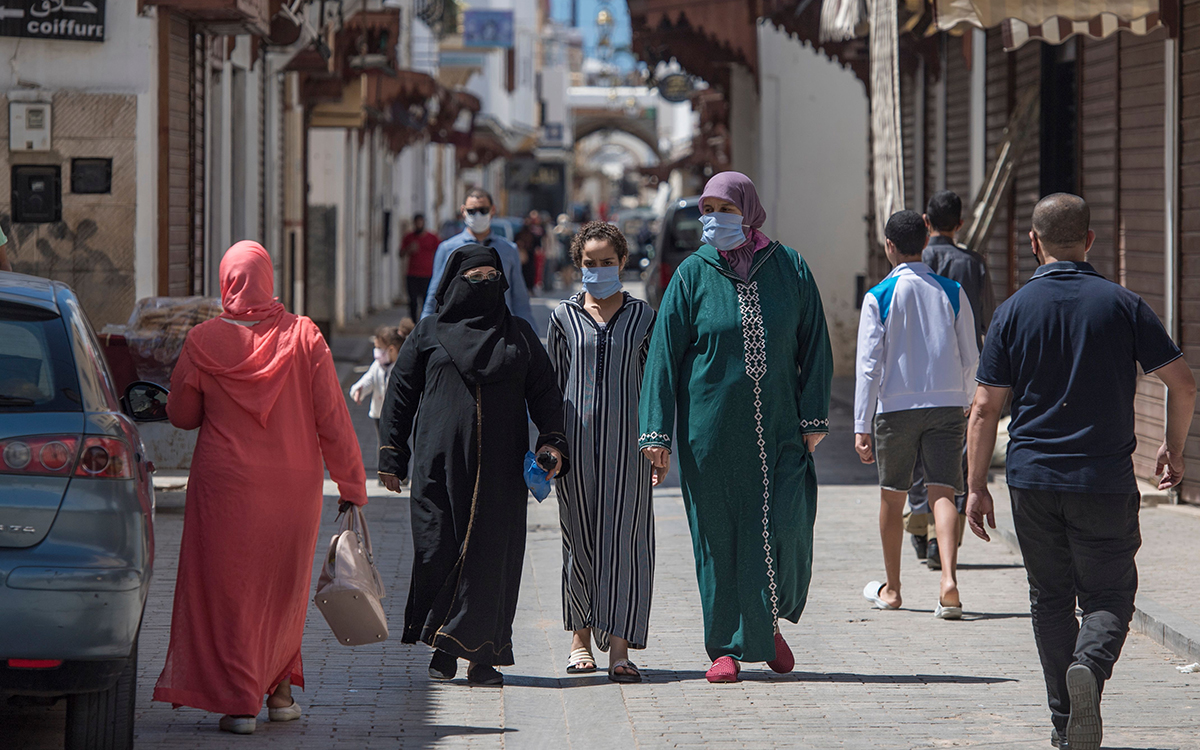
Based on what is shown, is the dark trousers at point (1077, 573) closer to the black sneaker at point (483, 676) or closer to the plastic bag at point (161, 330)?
the black sneaker at point (483, 676)

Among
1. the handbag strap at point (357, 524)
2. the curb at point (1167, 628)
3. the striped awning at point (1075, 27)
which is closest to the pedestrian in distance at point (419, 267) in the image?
the striped awning at point (1075, 27)

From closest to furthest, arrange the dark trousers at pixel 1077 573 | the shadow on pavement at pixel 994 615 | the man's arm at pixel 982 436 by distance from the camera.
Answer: the dark trousers at pixel 1077 573, the man's arm at pixel 982 436, the shadow on pavement at pixel 994 615

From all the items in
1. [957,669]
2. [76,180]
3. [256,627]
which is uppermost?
[76,180]

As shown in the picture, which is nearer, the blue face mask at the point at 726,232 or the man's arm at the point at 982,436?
the man's arm at the point at 982,436

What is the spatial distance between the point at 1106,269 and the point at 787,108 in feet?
27.6

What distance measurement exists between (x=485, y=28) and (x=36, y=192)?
39833mm

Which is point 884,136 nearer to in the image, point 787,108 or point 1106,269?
point 1106,269

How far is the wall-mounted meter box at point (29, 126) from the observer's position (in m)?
10.5

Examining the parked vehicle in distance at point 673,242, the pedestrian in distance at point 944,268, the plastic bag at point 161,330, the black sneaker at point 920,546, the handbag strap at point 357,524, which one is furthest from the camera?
the parked vehicle in distance at point 673,242

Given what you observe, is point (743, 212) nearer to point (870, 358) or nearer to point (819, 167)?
point (870, 358)

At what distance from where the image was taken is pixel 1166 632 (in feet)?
21.0

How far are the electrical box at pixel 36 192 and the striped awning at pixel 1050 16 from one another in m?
5.81

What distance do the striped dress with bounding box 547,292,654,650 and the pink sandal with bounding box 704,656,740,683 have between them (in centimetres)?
28

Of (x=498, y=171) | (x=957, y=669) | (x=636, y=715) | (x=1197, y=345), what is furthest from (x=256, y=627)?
(x=498, y=171)
